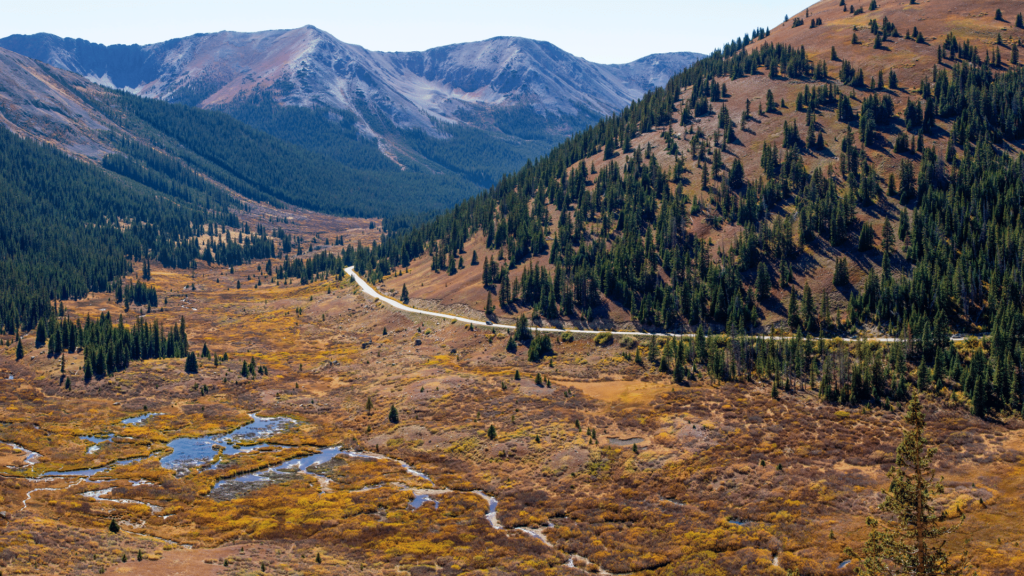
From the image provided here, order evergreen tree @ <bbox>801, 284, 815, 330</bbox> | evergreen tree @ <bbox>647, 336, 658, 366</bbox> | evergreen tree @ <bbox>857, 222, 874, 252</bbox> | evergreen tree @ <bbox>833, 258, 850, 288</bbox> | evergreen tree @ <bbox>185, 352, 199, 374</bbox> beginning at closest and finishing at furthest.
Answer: evergreen tree @ <bbox>647, 336, 658, 366</bbox>
evergreen tree @ <bbox>801, 284, 815, 330</bbox>
evergreen tree @ <bbox>833, 258, 850, 288</bbox>
evergreen tree @ <bbox>185, 352, 199, 374</bbox>
evergreen tree @ <bbox>857, 222, 874, 252</bbox>

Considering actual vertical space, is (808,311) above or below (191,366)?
above

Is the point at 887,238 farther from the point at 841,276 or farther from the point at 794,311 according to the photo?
the point at 794,311

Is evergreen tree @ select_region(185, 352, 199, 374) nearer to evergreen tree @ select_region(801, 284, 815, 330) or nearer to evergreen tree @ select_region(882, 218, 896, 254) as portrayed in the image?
evergreen tree @ select_region(801, 284, 815, 330)

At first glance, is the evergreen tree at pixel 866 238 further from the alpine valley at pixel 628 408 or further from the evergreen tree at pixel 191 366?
the evergreen tree at pixel 191 366

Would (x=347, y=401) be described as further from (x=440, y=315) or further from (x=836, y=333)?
(x=836, y=333)

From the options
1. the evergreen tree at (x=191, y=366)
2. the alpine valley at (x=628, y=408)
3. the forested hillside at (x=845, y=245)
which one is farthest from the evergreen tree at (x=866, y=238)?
the evergreen tree at (x=191, y=366)

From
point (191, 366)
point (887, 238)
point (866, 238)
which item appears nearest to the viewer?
point (191, 366)

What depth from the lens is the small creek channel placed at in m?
83.9

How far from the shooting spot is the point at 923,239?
148m

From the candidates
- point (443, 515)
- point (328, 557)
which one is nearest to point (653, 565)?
point (443, 515)

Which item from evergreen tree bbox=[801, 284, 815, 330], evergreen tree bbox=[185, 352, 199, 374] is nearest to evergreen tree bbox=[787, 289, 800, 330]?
evergreen tree bbox=[801, 284, 815, 330]

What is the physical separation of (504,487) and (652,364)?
58538 millimetres

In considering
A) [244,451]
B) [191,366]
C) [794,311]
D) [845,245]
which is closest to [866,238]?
[845,245]

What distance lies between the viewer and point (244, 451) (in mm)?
105062
